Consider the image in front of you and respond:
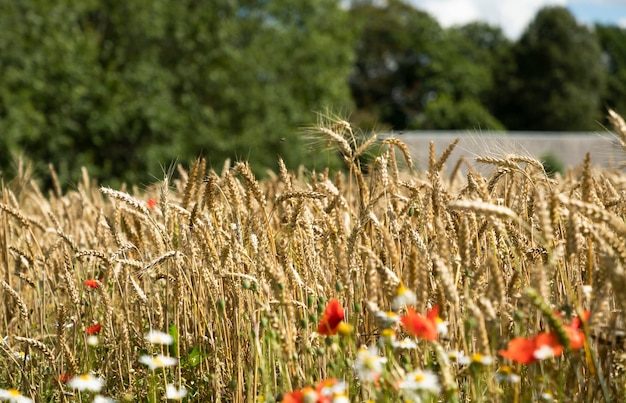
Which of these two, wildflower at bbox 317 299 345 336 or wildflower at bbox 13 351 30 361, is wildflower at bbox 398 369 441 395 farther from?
wildflower at bbox 13 351 30 361

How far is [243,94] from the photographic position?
1470 cm

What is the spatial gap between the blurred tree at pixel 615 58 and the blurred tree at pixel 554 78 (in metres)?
7.63

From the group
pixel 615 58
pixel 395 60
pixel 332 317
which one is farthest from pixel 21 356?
pixel 615 58

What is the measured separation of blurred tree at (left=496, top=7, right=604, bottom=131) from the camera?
3538 cm

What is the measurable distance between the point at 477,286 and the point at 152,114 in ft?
37.0

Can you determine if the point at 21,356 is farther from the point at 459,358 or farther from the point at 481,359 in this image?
the point at 481,359

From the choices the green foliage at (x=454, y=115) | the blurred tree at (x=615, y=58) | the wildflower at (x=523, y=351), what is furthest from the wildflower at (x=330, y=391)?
the blurred tree at (x=615, y=58)

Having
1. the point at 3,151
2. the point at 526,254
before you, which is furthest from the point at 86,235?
the point at 3,151

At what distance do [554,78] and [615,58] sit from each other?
19118mm

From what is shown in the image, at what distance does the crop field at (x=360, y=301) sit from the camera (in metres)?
1.84

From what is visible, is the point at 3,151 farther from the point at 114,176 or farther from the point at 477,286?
the point at 477,286

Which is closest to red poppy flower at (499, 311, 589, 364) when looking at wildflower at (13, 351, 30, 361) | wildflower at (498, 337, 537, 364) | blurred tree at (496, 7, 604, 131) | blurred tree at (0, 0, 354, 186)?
wildflower at (498, 337, 537, 364)

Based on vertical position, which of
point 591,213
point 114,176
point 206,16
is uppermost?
point 206,16

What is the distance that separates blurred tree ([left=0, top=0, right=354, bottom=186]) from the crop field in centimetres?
921
